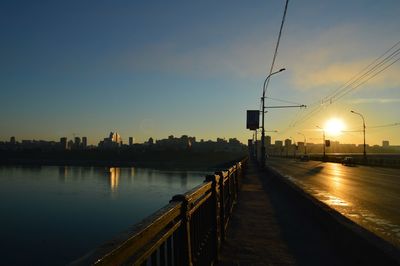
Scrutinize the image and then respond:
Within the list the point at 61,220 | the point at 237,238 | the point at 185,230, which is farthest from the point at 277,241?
the point at 61,220

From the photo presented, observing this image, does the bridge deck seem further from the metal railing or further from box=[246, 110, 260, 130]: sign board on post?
box=[246, 110, 260, 130]: sign board on post

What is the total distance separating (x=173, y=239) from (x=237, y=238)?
557 centimetres

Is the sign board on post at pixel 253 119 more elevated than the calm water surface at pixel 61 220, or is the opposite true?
the sign board on post at pixel 253 119

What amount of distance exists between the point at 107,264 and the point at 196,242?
10.8 ft

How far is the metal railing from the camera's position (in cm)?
228

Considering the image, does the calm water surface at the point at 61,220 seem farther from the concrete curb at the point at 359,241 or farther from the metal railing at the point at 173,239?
the metal railing at the point at 173,239

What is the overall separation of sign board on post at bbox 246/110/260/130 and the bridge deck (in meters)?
37.1

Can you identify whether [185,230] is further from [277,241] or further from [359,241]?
[277,241]

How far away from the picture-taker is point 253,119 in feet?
168

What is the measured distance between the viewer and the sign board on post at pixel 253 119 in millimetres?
50969

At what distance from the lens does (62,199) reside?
46250mm

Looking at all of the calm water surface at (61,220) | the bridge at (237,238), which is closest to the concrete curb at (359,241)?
the bridge at (237,238)

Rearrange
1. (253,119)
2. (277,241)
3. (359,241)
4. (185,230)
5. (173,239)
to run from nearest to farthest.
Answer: (173,239)
(185,230)
(359,241)
(277,241)
(253,119)

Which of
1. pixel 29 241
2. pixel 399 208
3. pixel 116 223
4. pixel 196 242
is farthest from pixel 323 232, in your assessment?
pixel 116 223
